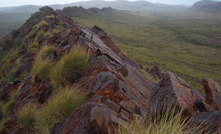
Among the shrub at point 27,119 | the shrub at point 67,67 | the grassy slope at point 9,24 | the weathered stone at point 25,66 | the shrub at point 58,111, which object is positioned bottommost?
the grassy slope at point 9,24

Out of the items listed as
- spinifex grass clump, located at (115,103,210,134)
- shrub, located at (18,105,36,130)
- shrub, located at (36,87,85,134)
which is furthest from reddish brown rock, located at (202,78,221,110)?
shrub, located at (18,105,36,130)

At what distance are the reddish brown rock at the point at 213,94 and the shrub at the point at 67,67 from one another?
11.7 feet

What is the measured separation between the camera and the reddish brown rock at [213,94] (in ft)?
9.54

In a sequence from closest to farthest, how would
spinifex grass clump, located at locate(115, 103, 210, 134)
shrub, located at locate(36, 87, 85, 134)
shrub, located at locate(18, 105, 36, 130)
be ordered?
spinifex grass clump, located at locate(115, 103, 210, 134)
shrub, located at locate(36, 87, 85, 134)
shrub, located at locate(18, 105, 36, 130)

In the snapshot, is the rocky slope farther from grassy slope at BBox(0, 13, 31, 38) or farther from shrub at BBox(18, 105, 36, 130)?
grassy slope at BBox(0, 13, 31, 38)

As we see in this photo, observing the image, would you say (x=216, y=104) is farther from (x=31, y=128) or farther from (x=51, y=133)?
(x=31, y=128)

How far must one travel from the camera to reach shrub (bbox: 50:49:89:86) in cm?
430

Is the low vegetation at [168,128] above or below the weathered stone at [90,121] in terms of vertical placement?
above

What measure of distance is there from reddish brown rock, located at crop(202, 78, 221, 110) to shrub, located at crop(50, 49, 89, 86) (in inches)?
140

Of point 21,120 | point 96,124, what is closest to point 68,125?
point 96,124

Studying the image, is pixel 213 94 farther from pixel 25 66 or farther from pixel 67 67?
pixel 25 66

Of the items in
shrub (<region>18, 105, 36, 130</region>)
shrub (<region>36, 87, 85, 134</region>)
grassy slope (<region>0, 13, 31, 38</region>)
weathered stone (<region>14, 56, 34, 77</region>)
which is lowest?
grassy slope (<region>0, 13, 31, 38</region>)

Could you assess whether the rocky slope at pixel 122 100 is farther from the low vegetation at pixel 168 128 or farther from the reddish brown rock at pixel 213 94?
the low vegetation at pixel 168 128

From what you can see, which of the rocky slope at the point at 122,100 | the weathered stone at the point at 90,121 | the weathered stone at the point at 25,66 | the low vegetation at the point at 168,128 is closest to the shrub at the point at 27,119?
the rocky slope at the point at 122,100
